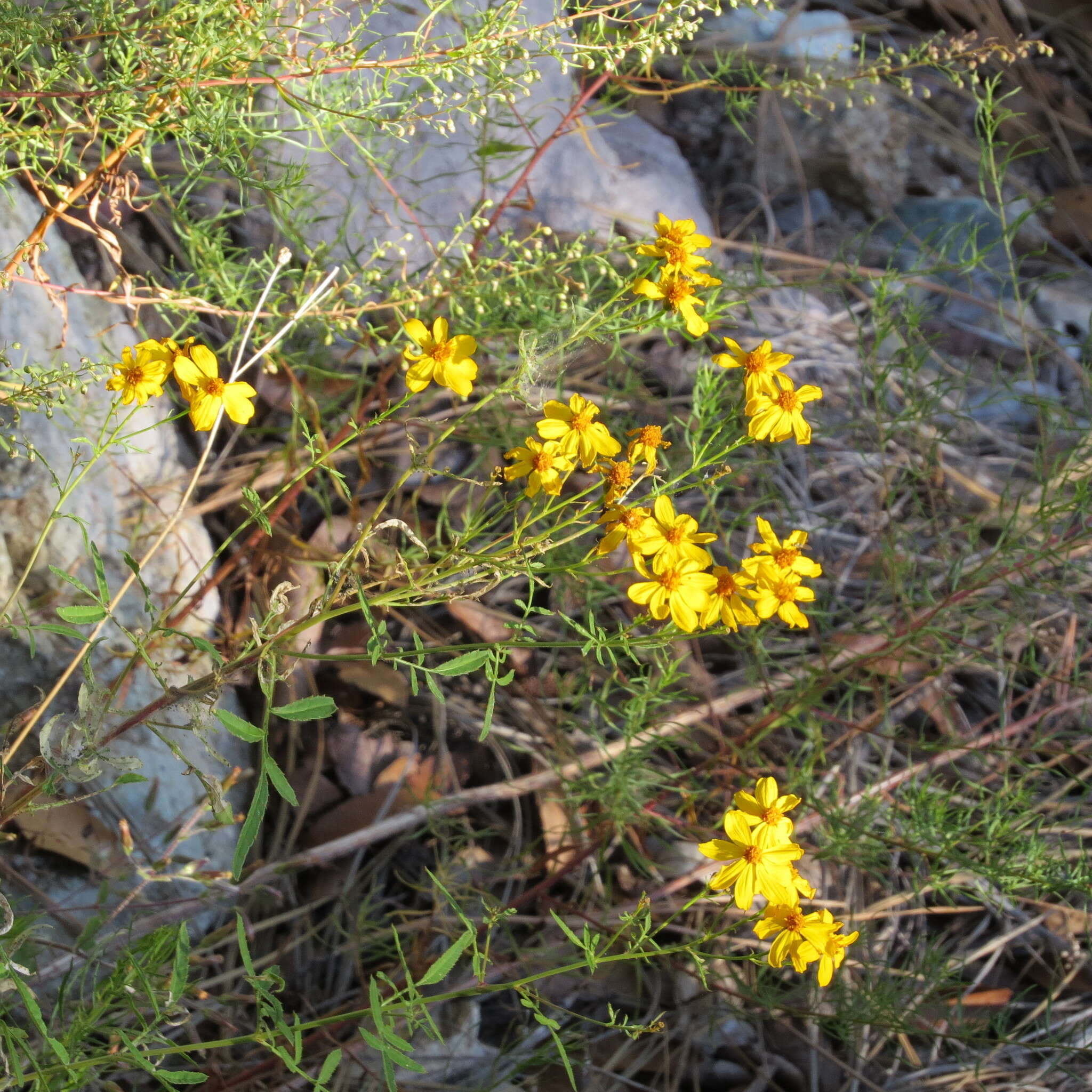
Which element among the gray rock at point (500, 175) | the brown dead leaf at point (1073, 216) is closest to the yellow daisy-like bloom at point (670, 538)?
the gray rock at point (500, 175)

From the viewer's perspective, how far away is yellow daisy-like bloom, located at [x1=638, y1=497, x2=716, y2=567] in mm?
1480

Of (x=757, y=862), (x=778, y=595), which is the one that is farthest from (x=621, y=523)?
(x=757, y=862)

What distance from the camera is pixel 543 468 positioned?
→ 149 centimetres

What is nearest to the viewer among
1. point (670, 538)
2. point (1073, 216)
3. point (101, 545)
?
point (670, 538)

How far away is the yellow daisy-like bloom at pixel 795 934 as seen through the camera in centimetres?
154

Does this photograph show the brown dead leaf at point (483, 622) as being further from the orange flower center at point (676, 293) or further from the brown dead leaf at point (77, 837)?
the orange flower center at point (676, 293)

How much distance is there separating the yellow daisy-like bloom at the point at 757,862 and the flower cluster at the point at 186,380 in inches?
39.2

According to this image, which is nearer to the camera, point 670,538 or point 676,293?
point 670,538

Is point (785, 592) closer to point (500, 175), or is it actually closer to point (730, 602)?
point (730, 602)

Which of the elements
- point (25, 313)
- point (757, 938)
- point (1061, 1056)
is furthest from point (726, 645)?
point (25, 313)

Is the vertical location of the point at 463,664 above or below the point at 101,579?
below

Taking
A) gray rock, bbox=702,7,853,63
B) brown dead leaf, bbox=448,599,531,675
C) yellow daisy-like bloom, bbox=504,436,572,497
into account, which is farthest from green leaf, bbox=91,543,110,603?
gray rock, bbox=702,7,853,63

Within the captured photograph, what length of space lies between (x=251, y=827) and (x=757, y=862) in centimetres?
78

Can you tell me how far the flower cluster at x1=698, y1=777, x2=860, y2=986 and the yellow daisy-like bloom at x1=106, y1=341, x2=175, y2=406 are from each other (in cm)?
111
